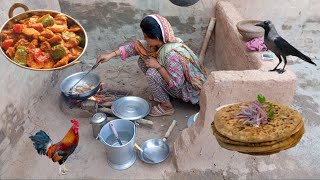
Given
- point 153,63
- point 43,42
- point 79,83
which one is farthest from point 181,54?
point 43,42

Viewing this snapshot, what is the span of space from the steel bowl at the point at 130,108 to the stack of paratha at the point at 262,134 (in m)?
2.15

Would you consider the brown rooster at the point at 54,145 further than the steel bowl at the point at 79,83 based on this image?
No

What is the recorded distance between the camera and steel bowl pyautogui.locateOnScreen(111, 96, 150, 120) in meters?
4.02

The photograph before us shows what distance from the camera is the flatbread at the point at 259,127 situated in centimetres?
181

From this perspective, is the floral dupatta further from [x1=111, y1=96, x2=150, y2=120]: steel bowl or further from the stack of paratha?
the stack of paratha

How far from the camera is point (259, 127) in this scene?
189 centimetres

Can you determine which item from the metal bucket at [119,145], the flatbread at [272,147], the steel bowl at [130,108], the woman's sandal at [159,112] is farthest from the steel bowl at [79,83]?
the flatbread at [272,147]

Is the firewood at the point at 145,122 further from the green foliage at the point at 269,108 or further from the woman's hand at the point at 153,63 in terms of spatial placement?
the green foliage at the point at 269,108

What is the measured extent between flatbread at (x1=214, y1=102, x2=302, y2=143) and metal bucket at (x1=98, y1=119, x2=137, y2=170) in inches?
60.0

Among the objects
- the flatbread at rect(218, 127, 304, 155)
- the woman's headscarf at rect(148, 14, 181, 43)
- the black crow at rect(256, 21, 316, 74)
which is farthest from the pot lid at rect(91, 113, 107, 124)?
the flatbread at rect(218, 127, 304, 155)

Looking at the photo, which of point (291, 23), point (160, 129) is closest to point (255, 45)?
point (160, 129)

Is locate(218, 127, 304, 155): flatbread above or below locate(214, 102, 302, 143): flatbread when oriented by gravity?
below

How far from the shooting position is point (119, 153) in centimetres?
330

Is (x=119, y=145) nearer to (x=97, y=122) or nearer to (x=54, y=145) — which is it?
(x=97, y=122)
